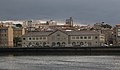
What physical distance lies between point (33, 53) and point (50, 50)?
4896 mm

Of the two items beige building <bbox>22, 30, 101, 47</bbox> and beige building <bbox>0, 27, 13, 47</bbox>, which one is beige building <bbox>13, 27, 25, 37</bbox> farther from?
beige building <bbox>22, 30, 101, 47</bbox>

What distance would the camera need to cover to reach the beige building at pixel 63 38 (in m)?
139

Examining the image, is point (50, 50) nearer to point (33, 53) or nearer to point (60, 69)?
point (33, 53)

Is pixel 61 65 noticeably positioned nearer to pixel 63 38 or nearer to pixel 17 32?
pixel 63 38

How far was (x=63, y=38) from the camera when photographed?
14225 cm

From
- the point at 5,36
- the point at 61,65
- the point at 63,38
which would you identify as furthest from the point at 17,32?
the point at 61,65

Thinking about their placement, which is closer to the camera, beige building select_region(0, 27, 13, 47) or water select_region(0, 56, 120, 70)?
water select_region(0, 56, 120, 70)

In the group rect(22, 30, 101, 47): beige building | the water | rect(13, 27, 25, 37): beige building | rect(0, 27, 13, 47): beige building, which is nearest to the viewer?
the water

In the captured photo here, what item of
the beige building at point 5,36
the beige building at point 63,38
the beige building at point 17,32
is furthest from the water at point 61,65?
the beige building at point 17,32

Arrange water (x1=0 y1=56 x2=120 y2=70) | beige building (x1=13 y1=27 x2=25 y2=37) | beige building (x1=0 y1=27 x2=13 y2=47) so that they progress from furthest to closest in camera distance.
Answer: beige building (x1=13 y1=27 x2=25 y2=37), beige building (x1=0 y1=27 x2=13 y2=47), water (x1=0 y1=56 x2=120 y2=70)

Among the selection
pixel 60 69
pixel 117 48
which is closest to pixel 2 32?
pixel 117 48

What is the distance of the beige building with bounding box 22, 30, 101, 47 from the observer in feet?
455

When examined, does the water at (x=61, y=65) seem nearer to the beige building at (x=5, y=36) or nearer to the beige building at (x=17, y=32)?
the beige building at (x=5, y=36)

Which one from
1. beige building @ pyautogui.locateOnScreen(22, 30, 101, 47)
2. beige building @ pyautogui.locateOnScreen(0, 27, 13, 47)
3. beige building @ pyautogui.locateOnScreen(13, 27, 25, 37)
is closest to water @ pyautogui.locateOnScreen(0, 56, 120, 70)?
beige building @ pyautogui.locateOnScreen(22, 30, 101, 47)
